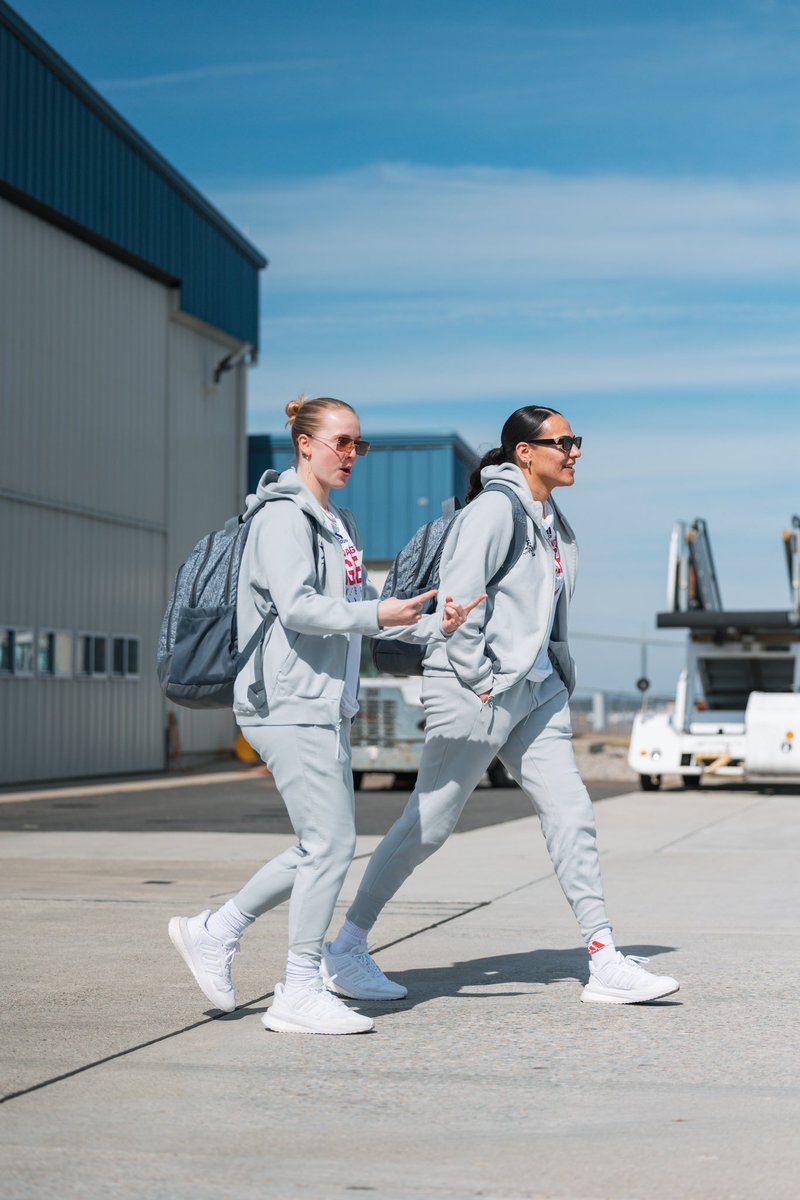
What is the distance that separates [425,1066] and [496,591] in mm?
1644

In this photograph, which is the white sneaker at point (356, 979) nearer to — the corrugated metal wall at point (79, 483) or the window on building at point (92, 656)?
the corrugated metal wall at point (79, 483)

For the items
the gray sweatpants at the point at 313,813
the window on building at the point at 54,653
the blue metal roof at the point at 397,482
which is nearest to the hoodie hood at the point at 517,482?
the gray sweatpants at the point at 313,813

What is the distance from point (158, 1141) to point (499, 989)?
241cm

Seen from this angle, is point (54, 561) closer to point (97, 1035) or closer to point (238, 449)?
point (238, 449)

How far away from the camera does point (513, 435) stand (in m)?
6.15

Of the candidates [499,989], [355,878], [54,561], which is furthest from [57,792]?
[499,989]

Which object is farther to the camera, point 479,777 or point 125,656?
point 125,656

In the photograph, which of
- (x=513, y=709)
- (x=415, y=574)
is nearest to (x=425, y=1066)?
(x=513, y=709)

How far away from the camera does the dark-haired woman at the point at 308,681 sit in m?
5.25

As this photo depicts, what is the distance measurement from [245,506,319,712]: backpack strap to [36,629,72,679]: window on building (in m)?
20.1

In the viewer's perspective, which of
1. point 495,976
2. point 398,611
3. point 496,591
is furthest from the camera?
point 495,976

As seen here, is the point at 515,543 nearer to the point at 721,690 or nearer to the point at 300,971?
the point at 300,971

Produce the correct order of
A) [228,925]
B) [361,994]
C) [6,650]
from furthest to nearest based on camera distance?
1. [6,650]
2. [361,994]
3. [228,925]

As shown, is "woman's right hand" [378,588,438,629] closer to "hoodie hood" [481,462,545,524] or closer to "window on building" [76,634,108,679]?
"hoodie hood" [481,462,545,524]
